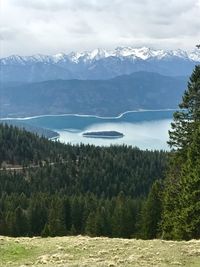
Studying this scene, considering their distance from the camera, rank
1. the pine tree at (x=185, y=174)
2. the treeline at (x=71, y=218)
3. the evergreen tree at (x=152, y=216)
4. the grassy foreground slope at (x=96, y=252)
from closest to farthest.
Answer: the grassy foreground slope at (x=96, y=252) < the pine tree at (x=185, y=174) < the evergreen tree at (x=152, y=216) < the treeline at (x=71, y=218)

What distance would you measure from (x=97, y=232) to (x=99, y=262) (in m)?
76.0

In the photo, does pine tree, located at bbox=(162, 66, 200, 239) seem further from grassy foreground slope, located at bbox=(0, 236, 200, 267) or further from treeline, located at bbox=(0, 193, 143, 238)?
treeline, located at bbox=(0, 193, 143, 238)

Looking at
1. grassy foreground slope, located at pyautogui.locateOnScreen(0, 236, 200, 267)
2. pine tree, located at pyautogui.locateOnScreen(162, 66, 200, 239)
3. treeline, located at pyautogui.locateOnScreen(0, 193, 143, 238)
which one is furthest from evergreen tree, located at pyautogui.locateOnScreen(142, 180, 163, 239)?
grassy foreground slope, located at pyautogui.locateOnScreen(0, 236, 200, 267)

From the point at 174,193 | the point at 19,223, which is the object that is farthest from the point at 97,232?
the point at 174,193

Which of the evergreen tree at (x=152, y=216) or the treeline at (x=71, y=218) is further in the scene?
Result: the treeline at (x=71, y=218)

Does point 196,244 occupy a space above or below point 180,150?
below

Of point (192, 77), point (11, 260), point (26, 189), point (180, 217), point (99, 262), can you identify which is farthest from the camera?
point (26, 189)

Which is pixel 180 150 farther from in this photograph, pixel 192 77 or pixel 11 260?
pixel 11 260

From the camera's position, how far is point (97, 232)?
330 ft

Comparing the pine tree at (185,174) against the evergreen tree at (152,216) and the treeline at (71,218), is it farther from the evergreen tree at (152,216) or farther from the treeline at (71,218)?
the treeline at (71,218)

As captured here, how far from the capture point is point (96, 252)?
Result: 96.3 feet

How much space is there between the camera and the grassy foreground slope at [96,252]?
2628cm

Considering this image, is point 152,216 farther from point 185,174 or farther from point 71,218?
point 71,218

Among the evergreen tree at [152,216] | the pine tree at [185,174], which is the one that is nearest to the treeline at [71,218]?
the evergreen tree at [152,216]
